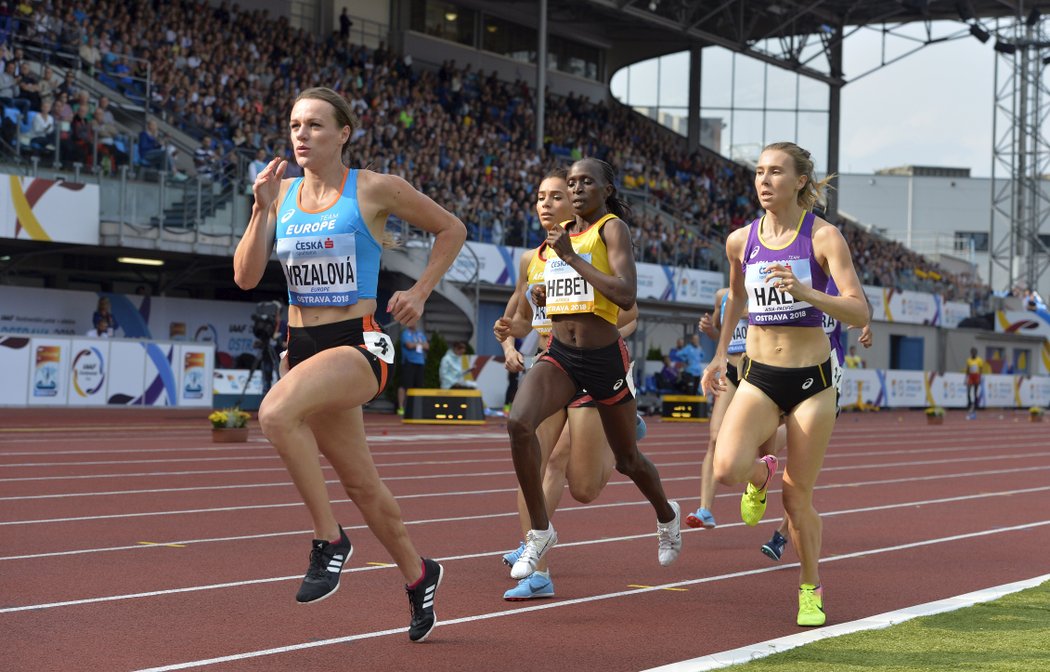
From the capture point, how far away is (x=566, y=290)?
7035 mm

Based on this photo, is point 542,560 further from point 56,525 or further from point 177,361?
point 177,361

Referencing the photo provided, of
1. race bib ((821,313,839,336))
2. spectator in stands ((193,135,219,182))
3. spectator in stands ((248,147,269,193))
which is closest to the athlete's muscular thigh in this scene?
race bib ((821,313,839,336))

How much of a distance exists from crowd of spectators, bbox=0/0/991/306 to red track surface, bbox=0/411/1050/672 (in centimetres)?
939

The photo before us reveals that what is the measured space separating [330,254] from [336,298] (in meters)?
0.17

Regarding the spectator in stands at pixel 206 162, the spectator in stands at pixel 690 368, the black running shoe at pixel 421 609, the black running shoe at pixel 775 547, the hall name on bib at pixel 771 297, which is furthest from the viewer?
the spectator in stands at pixel 690 368

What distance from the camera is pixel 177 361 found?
23.8m

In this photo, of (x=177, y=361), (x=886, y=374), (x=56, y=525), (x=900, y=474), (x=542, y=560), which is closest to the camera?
(x=542, y=560)

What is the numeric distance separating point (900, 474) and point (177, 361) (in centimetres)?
1272

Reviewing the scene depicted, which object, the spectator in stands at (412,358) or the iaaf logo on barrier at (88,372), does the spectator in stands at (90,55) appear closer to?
the iaaf logo on barrier at (88,372)

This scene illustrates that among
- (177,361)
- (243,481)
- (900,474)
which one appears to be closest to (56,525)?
(243,481)

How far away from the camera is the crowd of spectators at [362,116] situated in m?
24.2

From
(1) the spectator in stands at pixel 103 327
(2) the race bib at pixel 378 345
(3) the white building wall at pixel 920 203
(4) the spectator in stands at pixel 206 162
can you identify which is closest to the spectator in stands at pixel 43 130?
(4) the spectator in stands at pixel 206 162

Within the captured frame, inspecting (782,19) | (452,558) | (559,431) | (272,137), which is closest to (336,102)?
(559,431)

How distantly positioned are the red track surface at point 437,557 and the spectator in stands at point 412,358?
30.6ft
